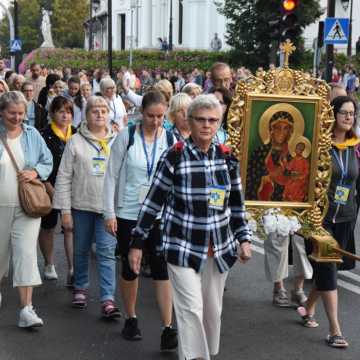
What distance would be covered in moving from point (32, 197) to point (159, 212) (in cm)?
152

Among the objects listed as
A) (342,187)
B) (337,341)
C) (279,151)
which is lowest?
(337,341)

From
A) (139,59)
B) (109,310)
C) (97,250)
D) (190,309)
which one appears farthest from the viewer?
(139,59)

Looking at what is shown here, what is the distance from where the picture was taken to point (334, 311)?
19.1ft

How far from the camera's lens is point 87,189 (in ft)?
21.8

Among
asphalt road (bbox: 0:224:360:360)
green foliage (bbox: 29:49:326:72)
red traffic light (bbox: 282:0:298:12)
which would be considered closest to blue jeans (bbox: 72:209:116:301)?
asphalt road (bbox: 0:224:360:360)

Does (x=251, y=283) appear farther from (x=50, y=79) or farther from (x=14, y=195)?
(x=50, y=79)

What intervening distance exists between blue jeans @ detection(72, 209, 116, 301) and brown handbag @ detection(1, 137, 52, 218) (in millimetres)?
581

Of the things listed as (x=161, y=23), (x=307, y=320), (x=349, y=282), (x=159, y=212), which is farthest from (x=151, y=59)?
(x=159, y=212)

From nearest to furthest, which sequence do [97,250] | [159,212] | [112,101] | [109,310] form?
[159,212], [109,310], [97,250], [112,101]

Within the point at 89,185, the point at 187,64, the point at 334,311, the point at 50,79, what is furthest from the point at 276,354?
the point at 187,64

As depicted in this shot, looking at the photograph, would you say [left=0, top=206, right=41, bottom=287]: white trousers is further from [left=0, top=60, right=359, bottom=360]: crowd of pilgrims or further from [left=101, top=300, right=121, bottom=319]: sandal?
[left=101, top=300, right=121, bottom=319]: sandal

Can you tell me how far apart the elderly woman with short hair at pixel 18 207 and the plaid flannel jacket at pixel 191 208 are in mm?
1571

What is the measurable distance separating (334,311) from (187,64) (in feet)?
144

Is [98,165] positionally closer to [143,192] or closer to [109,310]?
[143,192]
